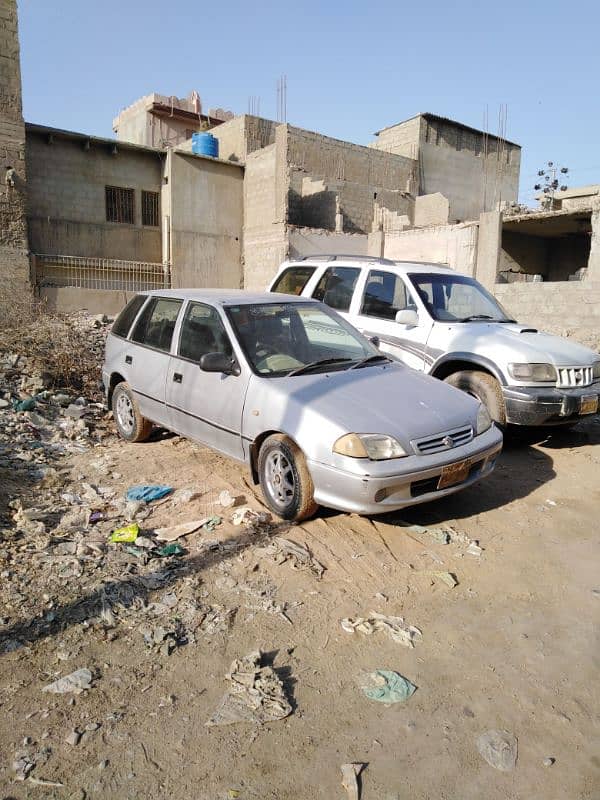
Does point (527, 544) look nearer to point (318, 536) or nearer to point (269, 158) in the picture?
point (318, 536)

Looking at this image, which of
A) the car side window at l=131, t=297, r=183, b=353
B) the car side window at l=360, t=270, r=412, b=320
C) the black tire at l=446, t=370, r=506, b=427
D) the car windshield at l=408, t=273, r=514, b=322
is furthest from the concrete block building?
the car side window at l=131, t=297, r=183, b=353

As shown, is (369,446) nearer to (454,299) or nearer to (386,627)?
(386,627)

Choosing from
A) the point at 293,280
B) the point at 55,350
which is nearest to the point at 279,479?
the point at 293,280

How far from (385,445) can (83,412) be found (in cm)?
479

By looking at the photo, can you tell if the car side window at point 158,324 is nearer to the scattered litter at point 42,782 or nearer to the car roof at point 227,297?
the car roof at point 227,297

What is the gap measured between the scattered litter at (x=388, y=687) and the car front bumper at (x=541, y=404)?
12.2 ft

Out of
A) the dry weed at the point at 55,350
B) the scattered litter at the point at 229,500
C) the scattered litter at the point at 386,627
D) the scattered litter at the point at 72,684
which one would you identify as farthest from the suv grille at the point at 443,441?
the dry weed at the point at 55,350

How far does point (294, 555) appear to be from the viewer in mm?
3859

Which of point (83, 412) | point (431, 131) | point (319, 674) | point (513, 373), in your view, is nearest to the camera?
point (319, 674)

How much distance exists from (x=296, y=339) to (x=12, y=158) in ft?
51.7

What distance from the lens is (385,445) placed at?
3.91 m

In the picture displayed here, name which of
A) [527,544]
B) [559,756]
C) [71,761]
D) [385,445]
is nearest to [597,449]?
[527,544]

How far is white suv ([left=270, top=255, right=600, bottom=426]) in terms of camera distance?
5.91 m

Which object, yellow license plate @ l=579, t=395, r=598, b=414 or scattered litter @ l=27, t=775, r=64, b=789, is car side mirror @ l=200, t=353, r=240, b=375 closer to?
scattered litter @ l=27, t=775, r=64, b=789
